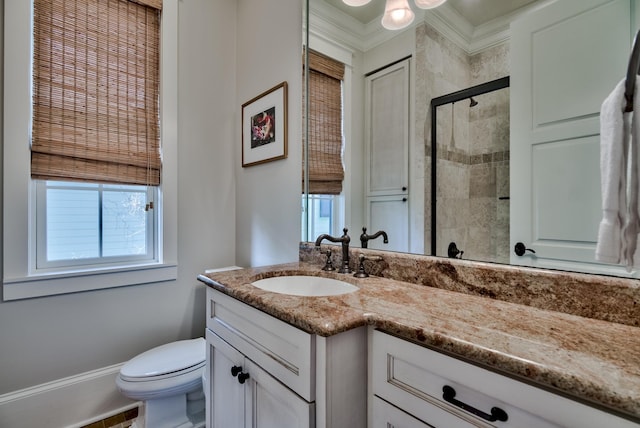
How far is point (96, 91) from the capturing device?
1642 mm

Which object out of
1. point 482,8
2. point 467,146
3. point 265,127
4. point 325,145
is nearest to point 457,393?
point 467,146

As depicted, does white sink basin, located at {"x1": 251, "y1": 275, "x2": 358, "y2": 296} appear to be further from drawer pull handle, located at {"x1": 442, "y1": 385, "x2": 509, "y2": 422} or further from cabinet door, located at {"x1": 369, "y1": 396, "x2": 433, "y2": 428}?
drawer pull handle, located at {"x1": 442, "y1": 385, "x2": 509, "y2": 422}

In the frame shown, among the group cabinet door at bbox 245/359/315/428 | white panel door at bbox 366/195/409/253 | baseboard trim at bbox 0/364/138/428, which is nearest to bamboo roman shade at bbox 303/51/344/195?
white panel door at bbox 366/195/409/253

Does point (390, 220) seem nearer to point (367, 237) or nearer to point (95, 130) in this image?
point (367, 237)

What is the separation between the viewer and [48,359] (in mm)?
1510

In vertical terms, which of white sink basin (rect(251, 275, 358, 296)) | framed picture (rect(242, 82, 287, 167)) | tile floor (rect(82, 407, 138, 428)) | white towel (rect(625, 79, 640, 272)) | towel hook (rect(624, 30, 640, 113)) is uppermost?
framed picture (rect(242, 82, 287, 167))

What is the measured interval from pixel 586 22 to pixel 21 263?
7.95ft

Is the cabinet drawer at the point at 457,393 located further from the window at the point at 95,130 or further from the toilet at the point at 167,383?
the window at the point at 95,130

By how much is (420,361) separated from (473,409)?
12 centimetres

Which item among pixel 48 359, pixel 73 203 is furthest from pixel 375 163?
pixel 48 359

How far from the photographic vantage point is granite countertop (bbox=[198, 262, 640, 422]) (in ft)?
1.45

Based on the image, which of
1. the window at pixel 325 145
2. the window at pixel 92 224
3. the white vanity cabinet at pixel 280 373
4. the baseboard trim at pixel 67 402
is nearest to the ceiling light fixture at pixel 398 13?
the window at pixel 325 145

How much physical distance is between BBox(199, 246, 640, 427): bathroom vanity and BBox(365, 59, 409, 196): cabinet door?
0.45 meters

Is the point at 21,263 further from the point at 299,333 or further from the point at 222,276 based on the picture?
the point at 299,333
